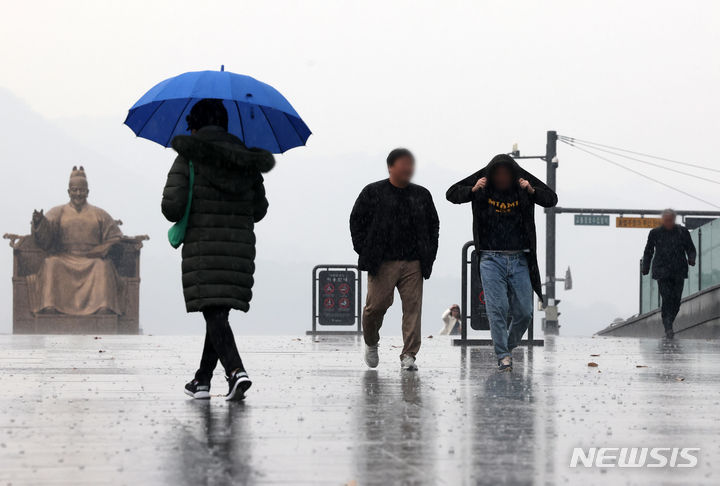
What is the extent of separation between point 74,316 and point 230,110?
24492 millimetres

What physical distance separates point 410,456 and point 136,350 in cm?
886

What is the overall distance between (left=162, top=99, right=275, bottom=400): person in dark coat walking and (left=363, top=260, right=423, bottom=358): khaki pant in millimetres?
2540

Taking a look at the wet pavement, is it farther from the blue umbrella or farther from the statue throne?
the statue throne

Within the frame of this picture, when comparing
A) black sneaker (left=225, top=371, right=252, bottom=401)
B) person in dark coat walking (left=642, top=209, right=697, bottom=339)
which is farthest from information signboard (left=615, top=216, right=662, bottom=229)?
black sneaker (left=225, top=371, right=252, bottom=401)

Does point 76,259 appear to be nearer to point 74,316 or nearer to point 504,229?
point 74,316

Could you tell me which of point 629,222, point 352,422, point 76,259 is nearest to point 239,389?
point 352,422

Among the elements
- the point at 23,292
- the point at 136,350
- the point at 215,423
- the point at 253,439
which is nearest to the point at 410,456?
the point at 253,439

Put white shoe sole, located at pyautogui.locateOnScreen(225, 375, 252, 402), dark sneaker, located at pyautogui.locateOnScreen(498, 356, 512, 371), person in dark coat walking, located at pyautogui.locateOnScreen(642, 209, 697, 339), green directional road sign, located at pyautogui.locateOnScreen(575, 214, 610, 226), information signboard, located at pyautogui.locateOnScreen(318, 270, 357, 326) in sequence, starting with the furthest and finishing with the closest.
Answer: green directional road sign, located at pyautogui.locateOnScreen(575, 214, 610, 226) < information signboard, located at pyautogui.locateOnScreen(318, 270, 357, 326) < person in dark coat walking, located at pyautogui.locateOnScreen(642, 209, 697, 339) < dark sneaker, located at pyautogui.locateOnScreen(498, 356, 512, 371) < white shoe sole, located at pyautogui.locateOnScreen(225, 375, 252, 402)

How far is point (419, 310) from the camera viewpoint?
983cm

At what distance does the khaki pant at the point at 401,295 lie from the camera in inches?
377

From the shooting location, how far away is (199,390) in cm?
718

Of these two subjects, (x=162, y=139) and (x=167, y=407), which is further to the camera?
(x=162, y=139)

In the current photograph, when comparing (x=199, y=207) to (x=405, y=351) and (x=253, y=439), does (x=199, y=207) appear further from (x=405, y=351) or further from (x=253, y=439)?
(x=405, y=351)

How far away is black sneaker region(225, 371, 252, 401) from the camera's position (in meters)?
6.98
